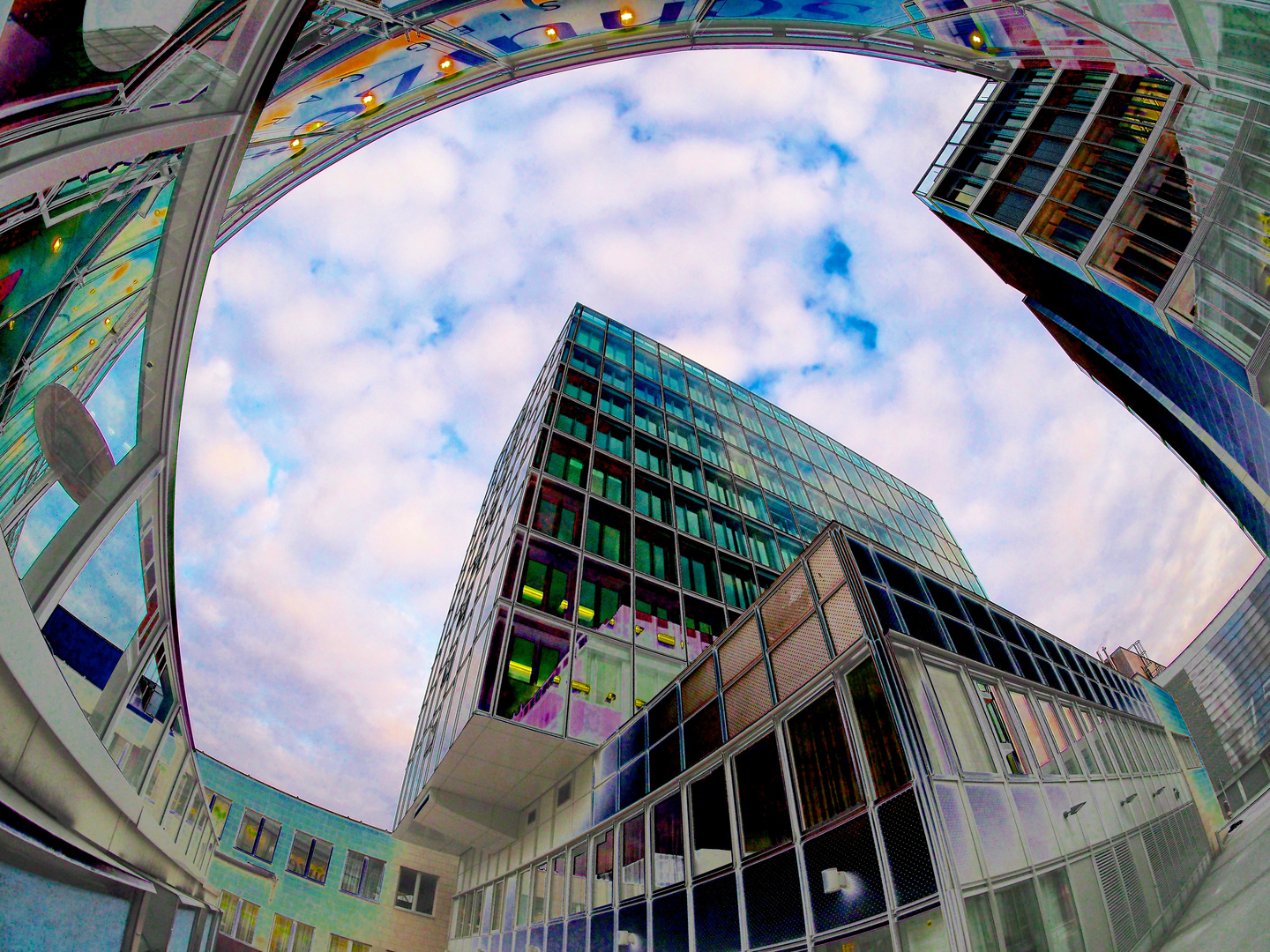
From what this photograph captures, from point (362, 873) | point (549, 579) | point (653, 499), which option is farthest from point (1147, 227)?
point (362, 873)

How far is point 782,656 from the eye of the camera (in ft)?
38.6

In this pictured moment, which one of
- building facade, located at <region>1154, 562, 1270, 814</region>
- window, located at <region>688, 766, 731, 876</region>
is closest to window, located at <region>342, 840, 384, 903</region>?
window, located at <region>688, 766, 731, 876</region>

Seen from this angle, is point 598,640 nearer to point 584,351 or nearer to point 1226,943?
point 1226,943

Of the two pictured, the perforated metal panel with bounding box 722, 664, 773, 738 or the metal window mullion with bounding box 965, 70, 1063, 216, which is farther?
the metal window mullion with bounding box 965, 70, 1063, 216

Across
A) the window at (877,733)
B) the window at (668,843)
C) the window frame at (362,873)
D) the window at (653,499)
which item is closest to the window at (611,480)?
the window at (653,499)

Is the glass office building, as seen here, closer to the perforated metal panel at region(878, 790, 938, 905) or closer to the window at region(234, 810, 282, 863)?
the perforated metal panel at region(878, 790, 938, 905)

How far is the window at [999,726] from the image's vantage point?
914 cm

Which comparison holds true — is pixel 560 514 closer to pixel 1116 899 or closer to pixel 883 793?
pixel 883 793

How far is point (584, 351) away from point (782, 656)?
26.0m

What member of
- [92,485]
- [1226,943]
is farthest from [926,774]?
Answer: [92,485]

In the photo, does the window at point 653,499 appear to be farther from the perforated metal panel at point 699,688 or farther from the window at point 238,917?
the window at point 238,917

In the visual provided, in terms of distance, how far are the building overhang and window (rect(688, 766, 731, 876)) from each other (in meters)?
5.97

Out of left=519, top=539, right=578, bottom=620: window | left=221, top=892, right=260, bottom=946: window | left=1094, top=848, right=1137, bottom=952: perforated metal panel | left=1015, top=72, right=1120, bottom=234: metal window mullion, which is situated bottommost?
left=221, top=892, right=260, bottom=946: window

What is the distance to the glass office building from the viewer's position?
7793 mm
